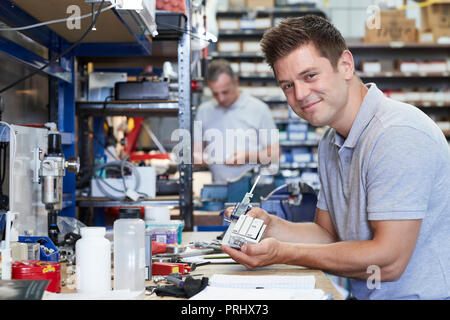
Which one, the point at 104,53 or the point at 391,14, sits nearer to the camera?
the point at 104,53

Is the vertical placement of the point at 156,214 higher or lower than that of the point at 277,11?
lower

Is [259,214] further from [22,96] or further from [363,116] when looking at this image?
[22,96]

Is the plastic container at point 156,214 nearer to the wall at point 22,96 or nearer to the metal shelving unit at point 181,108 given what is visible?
the metal shelving unit at point 181,108

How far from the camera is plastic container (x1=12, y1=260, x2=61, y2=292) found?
40.9 inches

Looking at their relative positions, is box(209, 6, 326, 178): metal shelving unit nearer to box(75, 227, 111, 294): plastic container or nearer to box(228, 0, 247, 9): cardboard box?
box(228, 0, 247, 9): cardboard box

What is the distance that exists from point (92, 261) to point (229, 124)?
3.05 metres

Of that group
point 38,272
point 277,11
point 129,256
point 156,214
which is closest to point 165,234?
point 156,214

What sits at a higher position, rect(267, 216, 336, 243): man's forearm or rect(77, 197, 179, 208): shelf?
rect(77, 197, 179, 208): shelf

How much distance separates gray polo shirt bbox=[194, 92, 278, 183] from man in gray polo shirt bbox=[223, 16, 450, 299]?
2387 millimetres

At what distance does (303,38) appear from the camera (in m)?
1.38

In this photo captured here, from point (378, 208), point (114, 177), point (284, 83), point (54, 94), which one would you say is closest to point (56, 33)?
point (54, 94)
